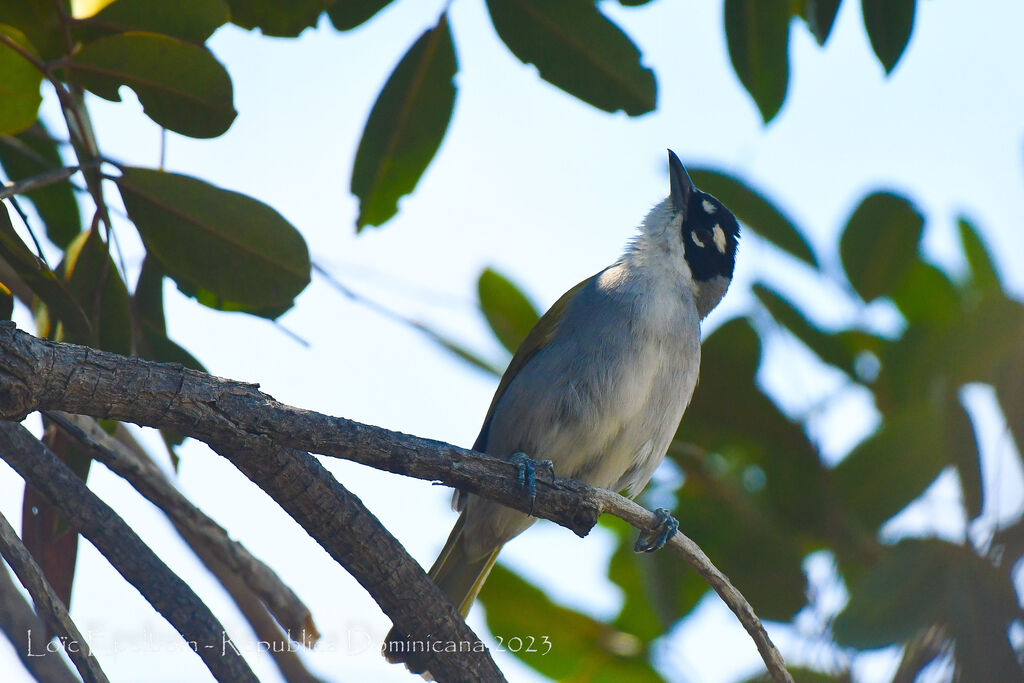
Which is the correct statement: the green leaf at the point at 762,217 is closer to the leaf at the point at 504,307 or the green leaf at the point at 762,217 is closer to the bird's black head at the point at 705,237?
the bird's black head at the point at 705,237

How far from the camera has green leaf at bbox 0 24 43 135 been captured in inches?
107

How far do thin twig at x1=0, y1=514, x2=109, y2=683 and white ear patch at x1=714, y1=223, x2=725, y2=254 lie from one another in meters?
3.88

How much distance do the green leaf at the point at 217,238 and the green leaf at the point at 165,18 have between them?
434 millimetres

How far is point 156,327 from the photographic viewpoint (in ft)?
11.7

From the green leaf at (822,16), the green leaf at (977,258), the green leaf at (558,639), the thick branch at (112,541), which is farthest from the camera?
the green leaf at (977,258)

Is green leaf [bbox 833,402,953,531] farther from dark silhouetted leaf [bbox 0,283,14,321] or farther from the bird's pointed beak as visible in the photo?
dark silhouetted leaf [bbox 0,283,14,321]

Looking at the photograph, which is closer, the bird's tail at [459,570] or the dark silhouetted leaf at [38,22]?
the dark silhouetted leaf at [38,22]

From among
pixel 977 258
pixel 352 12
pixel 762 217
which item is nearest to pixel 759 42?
pixel 352 12

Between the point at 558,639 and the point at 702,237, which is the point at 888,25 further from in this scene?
the point at 558,639

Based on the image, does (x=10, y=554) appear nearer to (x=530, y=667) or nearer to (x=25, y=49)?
(x=25, y=49)

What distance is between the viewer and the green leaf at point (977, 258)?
5.97m

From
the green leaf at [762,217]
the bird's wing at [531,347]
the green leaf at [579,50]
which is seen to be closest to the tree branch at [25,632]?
the bird's wing at [531,347]

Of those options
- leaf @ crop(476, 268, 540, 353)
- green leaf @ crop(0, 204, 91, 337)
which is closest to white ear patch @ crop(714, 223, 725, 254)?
leaf @ crop(476, 268, 540, 353)

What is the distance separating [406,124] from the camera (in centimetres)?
389
